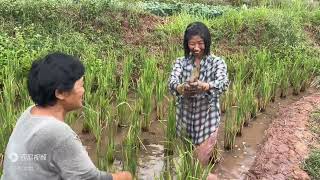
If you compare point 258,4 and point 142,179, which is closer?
point 142,179

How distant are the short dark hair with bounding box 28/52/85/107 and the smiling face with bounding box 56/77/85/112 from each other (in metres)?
0.02

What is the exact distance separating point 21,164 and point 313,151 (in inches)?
120

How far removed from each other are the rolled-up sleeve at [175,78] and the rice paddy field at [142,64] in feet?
1.43

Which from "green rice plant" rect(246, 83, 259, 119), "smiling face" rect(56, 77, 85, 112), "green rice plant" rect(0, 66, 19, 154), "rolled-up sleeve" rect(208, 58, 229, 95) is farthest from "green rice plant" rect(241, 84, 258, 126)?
"smiling face" rect(56, 77, 85, 112)

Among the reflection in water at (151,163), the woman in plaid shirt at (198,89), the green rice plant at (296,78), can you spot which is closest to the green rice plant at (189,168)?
the woman in plaid shirt at (198,89)

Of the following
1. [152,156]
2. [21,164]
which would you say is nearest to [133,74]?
[152,156]

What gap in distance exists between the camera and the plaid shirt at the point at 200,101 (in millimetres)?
3529

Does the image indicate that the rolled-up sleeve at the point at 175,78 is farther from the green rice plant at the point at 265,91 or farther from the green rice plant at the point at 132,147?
the green rice plant at the point at 265,91

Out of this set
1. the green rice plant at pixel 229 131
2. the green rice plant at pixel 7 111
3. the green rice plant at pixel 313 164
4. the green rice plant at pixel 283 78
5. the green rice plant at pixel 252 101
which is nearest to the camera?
the green rice plant at pixel 7 111

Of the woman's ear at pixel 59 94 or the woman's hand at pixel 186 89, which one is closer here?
the woman's ear at pixel 59 94

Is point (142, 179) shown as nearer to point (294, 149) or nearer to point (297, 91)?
point (294, 149)

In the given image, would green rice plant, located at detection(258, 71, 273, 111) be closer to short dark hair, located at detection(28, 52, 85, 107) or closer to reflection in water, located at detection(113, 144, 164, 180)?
reflection in water, located at detection(113, 144, 164, 180)

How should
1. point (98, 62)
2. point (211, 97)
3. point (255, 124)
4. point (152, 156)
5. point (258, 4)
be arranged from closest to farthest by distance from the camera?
point (211, 97) → point (152, 156) → point (255, 124) → point (98, 62) → point (258, 4)

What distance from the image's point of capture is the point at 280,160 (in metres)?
4.15
